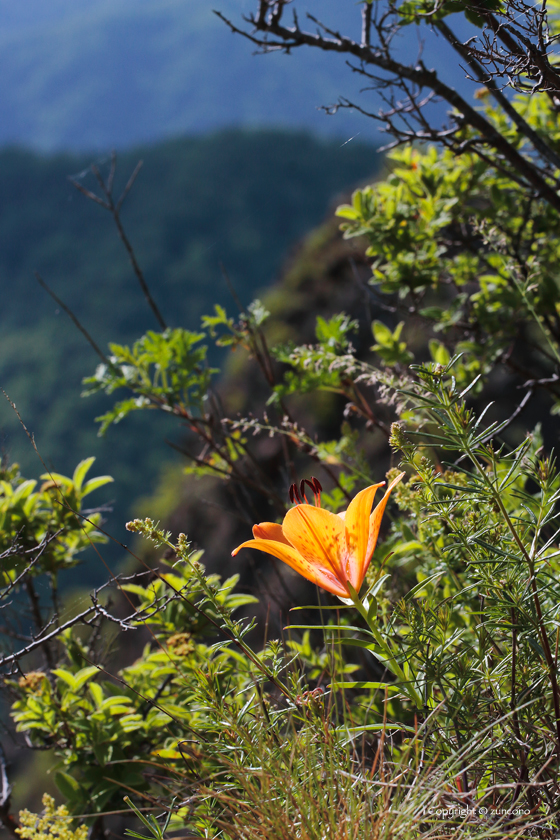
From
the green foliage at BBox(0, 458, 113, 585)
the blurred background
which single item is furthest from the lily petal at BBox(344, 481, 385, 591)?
the blurred background

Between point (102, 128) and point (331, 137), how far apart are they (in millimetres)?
25313

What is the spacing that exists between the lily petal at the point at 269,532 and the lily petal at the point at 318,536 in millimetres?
42

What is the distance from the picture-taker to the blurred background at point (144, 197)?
31875 millimetres

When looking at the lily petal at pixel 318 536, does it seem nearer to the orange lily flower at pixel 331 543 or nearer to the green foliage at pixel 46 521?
the orange lily flower at pixel 331 543

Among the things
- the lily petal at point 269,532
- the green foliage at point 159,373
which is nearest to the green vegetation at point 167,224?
the green foliage at point 159,373

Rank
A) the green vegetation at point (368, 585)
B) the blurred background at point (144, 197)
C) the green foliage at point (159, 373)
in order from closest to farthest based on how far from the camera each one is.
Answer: the green vegetation at point (368, 585) < the green foliage at point (159, 373) < the blurred background at point (144, 197)

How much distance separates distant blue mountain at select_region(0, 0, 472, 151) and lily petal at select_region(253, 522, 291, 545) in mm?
50042

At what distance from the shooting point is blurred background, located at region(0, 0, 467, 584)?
31875 millimetres

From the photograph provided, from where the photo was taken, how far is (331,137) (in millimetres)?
41969

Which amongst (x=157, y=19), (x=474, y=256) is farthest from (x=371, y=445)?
(x=157, y=19)

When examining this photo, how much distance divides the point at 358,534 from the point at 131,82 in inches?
2700

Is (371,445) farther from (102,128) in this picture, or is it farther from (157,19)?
(157,19)

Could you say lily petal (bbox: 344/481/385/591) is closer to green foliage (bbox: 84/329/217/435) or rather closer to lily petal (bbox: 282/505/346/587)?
lily petal (bbox: 282/505/346/587)

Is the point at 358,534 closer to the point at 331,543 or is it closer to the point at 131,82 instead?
the point at 331,543
